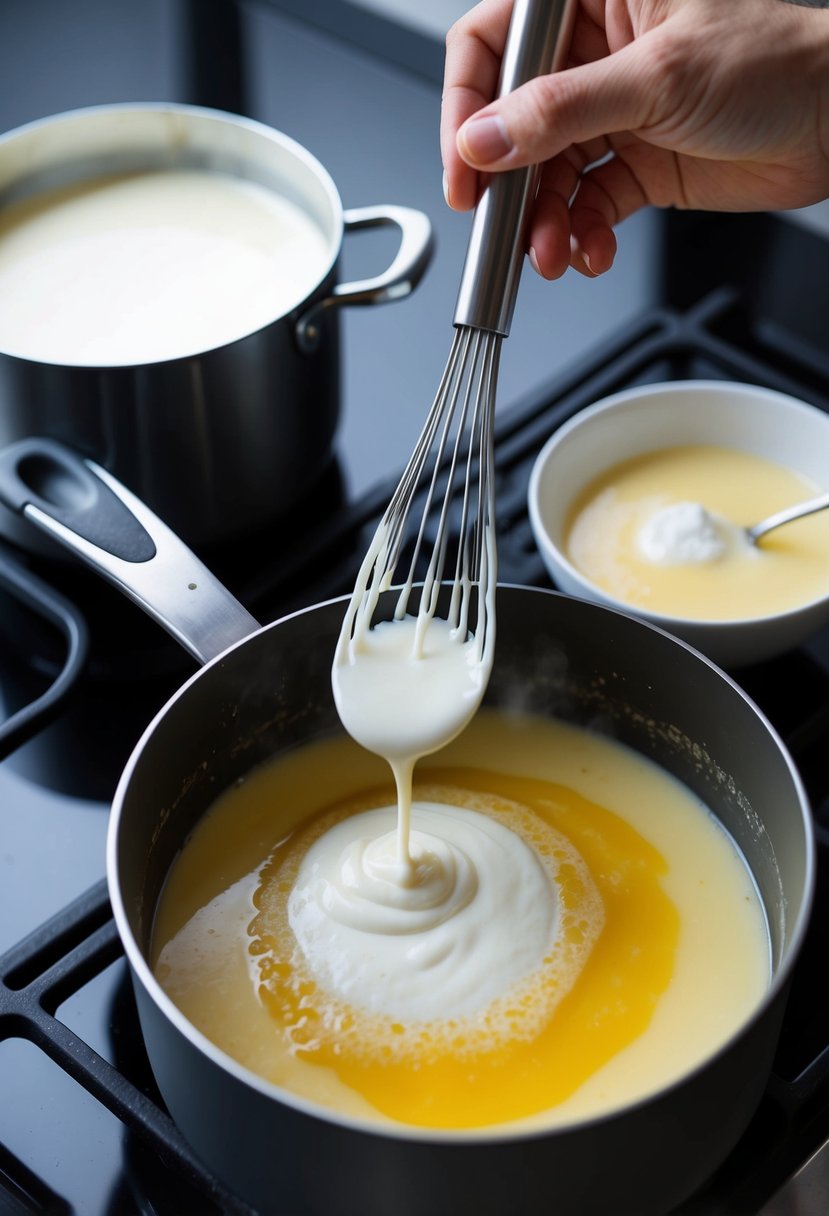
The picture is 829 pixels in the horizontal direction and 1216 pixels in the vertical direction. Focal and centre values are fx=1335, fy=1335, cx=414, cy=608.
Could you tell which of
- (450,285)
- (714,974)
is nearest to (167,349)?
(450,285)

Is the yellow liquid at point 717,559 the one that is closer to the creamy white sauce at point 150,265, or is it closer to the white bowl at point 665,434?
the white bowl at point 665,434

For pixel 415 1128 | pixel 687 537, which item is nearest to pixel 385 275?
pixel 687 537

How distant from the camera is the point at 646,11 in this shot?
2.96ft

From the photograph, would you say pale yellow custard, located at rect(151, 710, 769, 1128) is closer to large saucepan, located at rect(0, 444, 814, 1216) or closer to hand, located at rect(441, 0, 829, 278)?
large saucepan, located at rect(0, 444, 814, 1216)

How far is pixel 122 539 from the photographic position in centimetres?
82

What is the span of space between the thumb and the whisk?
0.02 m

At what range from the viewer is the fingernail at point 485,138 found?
2.49ft

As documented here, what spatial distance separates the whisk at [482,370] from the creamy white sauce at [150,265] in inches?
6.9

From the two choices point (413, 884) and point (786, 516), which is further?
point (786, 516)

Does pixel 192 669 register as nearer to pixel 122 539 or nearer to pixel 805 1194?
pixel 122 539

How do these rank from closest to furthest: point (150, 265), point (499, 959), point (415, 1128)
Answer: point (415, 1128) → point (499, 959) → point (150, 265)

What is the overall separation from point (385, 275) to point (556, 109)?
232 mm

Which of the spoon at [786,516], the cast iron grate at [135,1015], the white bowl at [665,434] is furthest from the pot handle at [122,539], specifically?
the spoon at [786,516]

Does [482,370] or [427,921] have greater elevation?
[482,370]
